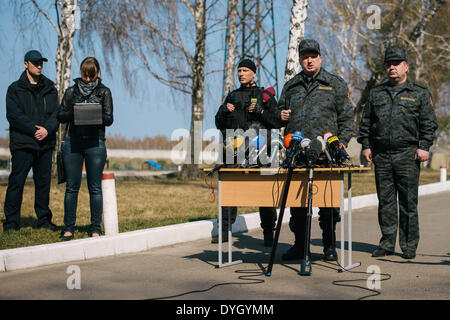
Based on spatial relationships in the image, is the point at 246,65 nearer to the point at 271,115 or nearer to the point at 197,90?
the point at 271,115

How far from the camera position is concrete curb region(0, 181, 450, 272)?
22.5 ft

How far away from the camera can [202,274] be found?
6512mm

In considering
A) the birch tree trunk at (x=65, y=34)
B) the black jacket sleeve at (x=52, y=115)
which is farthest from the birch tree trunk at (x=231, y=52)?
the black jacket sleeve at (x=52, y=115)

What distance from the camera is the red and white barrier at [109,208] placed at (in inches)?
336

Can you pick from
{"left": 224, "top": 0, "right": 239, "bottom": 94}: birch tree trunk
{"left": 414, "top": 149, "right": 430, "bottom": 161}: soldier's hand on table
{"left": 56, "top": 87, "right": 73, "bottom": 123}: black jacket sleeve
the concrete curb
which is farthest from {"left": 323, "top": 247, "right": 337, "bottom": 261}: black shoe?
{"left": 224, "top": 0, "right": 239, "bottom": 94}: birch tree trunk

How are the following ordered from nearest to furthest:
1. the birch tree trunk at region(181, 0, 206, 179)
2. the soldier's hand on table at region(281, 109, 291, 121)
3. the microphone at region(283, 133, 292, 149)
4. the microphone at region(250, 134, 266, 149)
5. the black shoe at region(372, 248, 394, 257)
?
the microphone at region(283, 133, 292, 149), the soldier's hand on table at region(281, 109, 291, 121), the microphone at region(250, 134, 266, 149), the black shoe at region(372, 248, 394, 257), the birch tree trunk at region(181, 0, 206, 179)

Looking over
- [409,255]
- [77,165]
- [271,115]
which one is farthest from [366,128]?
[77,165]

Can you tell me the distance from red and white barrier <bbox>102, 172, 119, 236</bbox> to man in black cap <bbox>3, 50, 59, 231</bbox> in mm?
854

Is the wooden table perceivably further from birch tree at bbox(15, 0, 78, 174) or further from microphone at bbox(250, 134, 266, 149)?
birch tree at bbox(15, 0, 78, 174)

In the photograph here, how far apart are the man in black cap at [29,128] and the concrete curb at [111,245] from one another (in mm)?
1475

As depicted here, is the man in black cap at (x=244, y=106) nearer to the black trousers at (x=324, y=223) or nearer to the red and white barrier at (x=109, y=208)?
the black trousers at (x=324, y=223)
